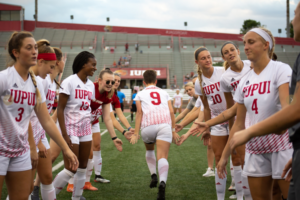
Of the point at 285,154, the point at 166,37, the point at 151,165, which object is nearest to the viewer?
the point at 285,154

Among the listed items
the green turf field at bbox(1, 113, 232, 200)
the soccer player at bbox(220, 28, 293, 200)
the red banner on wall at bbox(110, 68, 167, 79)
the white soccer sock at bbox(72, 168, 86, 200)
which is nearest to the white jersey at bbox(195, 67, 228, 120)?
the green turf field at bbox(1, 113, 232, 200)

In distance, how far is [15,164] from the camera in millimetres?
2816

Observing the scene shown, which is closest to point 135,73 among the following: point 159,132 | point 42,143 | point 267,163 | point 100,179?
point 100,179

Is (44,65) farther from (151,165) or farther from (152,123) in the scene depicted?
(151,165)

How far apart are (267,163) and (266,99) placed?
2.04 feet

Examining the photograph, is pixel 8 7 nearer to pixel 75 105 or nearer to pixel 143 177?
pixel 143 177

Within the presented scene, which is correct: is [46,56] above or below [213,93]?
above

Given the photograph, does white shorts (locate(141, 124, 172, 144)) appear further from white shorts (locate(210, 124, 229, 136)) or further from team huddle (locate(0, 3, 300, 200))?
white shorts (locate(210, 124, 229, 136))

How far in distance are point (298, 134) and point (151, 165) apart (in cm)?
420

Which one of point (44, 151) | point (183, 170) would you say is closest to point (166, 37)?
point (183, 170)

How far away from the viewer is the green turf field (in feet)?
18.1

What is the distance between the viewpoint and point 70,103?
4465 mm

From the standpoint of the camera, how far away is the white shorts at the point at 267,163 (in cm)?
275

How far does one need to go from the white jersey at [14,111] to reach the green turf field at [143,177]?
2.85m
